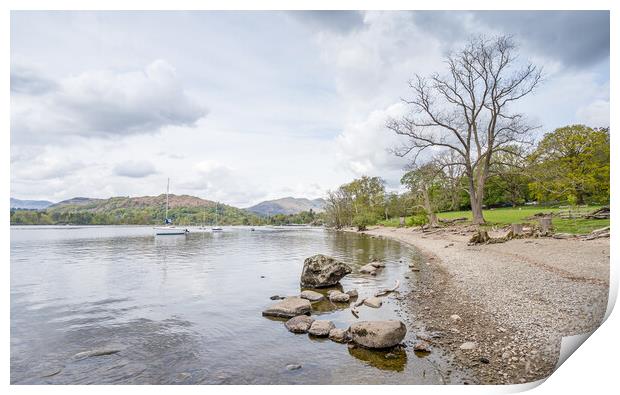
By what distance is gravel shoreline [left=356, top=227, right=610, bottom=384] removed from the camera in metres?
5.27

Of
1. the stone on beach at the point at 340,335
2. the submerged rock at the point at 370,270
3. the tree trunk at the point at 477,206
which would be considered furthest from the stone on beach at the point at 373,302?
the tree trunk at the point at 477,206

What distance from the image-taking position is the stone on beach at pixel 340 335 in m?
6.52

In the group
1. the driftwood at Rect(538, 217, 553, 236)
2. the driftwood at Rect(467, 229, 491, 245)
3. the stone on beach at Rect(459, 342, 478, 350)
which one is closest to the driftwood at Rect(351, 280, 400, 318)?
the stone on beach at Rect(459, 342, 478, 350)

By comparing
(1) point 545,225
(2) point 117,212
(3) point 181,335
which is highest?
(2) point 117,212

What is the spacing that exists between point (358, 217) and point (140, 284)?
152ft

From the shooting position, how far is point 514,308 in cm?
745

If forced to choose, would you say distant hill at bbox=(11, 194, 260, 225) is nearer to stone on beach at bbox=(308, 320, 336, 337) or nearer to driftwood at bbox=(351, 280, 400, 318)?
stone on beach at bbox=(308, 320, 336, 337)

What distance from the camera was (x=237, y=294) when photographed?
11086mm

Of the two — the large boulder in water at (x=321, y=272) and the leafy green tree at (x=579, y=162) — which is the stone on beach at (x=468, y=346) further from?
the large boulder in water at (x=321, y=272)

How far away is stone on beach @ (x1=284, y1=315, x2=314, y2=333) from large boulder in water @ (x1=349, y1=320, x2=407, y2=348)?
48.5 inches

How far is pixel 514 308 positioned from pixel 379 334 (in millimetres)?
3493

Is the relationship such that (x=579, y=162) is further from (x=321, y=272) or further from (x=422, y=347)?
(x=321, y=272)

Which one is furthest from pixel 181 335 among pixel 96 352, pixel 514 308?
pixel 514 308
